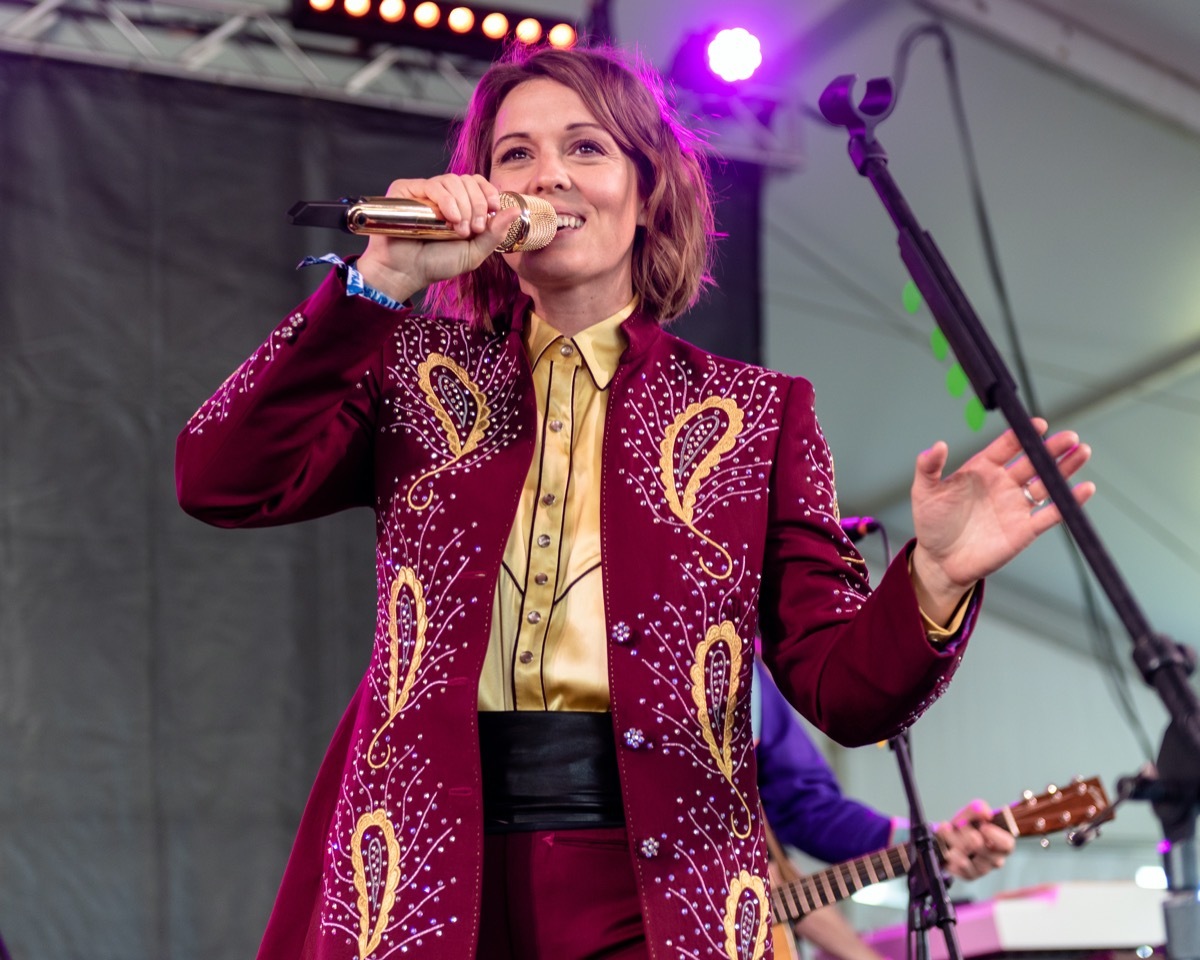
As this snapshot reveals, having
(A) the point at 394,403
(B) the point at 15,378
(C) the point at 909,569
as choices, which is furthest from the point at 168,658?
(C) the point at 909,569

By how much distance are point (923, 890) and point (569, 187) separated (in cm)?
146

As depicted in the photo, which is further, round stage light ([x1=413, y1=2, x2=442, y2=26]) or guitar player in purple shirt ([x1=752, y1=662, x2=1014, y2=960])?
round stage light ([x1=413, y1=2, x2=442, y2=26])

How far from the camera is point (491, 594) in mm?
1500

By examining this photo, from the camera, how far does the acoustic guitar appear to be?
312 centimetres

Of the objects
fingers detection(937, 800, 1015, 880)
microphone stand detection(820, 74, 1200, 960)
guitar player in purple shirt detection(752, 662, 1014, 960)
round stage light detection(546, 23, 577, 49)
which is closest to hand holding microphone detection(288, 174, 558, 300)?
microphone stand detection(820, 74, 1200, 960)

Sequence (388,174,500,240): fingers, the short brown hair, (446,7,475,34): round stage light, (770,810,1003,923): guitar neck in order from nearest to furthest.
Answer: (388,174,500,240): fingers, the short brown hair, (770,810,1003,923): guitar neck, (446,7,475,34): round stage light

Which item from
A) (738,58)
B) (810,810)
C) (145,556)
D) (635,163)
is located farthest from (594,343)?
(738,58)

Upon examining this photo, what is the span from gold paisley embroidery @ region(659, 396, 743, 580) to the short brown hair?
0.30 meters

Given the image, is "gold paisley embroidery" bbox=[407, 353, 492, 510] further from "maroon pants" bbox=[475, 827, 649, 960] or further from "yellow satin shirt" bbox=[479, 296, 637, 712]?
"maroon pants" bbox=[475, 827, 649, 960]

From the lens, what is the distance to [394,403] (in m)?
1.66

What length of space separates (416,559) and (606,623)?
213mm

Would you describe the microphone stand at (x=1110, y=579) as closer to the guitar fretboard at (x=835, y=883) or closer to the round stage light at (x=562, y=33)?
the guitar fretboard at (x=835, y=883)

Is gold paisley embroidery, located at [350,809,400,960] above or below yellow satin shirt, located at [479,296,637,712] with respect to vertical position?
below

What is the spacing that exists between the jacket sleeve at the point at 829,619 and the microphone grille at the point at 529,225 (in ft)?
1.12
